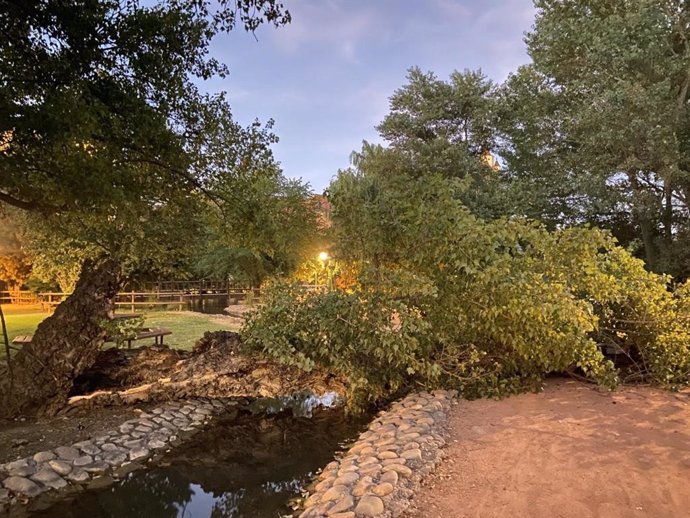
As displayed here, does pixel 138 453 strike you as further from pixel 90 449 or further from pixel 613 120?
pixel 613 120

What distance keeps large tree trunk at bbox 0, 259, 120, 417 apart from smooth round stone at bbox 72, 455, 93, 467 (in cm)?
192

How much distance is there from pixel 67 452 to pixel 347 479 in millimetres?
3490

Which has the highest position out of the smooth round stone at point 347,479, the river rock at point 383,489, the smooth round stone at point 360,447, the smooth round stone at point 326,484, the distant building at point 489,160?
the distant building at point 489,160

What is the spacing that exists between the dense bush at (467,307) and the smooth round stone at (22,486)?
329cm

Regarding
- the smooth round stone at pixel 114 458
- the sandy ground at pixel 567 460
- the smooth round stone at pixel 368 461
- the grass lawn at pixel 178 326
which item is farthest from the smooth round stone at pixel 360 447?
the grass lawn at pixel 178 326

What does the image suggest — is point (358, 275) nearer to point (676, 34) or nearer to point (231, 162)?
point (231, 162)

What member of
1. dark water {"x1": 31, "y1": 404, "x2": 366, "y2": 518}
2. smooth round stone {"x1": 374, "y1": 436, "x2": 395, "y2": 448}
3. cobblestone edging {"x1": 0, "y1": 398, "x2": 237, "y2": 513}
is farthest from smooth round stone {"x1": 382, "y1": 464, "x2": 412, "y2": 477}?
cobblestone edging {"x1": 0, "y1": 398, "x2": 237, "y2": 513}

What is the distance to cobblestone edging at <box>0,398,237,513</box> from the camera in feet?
15.0

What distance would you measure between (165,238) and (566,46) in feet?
41.6

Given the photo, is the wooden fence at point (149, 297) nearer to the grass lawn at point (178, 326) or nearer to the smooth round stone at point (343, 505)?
the grass lawn at point (178, 326)

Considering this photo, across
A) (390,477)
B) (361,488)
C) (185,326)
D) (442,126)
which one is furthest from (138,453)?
(442,126)

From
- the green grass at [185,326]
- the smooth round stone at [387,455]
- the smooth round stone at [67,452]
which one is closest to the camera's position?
the smooth round stone at [387,455]

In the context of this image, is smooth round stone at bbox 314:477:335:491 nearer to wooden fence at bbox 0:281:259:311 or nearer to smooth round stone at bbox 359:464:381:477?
smooth round stone at bbox 359:464:381:477

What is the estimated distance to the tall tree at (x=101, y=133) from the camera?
15.3ft
